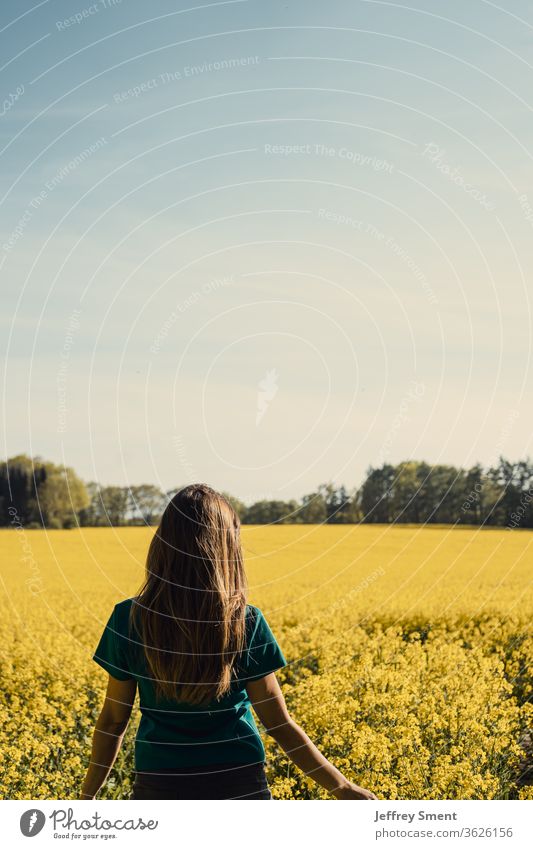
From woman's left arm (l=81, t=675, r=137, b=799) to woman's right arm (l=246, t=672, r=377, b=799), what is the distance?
389 mm

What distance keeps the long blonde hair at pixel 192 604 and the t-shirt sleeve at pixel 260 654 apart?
0.14ft

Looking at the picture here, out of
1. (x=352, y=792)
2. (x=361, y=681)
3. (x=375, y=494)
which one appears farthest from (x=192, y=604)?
(x=375, y=494)

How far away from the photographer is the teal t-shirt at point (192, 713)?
2332 millimetres

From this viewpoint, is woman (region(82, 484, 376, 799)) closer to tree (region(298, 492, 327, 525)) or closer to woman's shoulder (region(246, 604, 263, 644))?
woman's shoulder (region(246, 604, 263, 644))

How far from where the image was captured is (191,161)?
4570 mm

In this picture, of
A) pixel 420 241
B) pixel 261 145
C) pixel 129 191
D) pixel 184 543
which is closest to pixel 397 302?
pixel 420 241

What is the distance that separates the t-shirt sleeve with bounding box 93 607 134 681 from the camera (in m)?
2.35

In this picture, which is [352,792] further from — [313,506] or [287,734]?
[313,506]

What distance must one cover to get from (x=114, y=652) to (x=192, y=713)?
30 cm

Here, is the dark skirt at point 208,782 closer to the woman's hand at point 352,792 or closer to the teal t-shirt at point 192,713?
the teal t-shirt at point 192,713

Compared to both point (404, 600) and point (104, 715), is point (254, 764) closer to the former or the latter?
point (104, 715)

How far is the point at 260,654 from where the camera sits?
2.38 m

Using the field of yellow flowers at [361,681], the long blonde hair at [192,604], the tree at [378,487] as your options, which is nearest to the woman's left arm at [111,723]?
the long blonde hair at [192,604]
